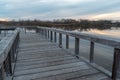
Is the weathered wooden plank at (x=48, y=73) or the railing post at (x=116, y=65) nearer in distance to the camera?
the railing post at (x=116, y=65)

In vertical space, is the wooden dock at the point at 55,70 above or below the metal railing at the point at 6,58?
below

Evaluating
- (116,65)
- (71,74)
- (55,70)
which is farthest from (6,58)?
(116,65)

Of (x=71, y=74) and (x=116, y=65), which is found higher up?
(x=116, y=65)

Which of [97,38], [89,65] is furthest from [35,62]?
[97,38]

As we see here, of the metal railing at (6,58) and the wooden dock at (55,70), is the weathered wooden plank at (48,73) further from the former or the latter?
the metal railing at (6,58)

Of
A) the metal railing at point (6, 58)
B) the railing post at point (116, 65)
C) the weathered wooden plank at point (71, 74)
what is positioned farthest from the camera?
the weathered wooden plank at point (71, 74)

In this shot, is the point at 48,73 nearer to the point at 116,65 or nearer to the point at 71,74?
the point at 71,74

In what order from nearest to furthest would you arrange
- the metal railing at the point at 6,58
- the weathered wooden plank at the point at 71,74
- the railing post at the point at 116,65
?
the metal railing at the point at 6,58 → the railing post at the point at 116,65 → the weathered wooden plank at the point at 71,74

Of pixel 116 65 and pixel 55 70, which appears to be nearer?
pixel 116 65

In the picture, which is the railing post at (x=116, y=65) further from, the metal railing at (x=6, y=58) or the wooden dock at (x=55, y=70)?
the metal railing at (x=6, y=58)

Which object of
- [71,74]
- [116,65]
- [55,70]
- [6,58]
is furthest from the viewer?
[55,70]

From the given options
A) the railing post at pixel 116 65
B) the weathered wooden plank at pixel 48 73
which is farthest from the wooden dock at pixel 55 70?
the railing post at pixel 116 65

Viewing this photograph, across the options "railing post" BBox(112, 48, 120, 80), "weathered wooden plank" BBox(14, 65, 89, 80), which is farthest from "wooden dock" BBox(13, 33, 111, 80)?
"railing post" BBox(112, 48, 120, 80)

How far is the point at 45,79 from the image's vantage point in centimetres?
293
